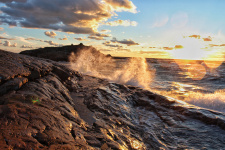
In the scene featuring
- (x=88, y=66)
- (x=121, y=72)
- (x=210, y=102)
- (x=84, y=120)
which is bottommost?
(x=210, y=102)

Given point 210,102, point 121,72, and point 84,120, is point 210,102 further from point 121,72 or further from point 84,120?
point 121,72

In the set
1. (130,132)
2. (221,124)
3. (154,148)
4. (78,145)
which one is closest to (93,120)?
(130,132)

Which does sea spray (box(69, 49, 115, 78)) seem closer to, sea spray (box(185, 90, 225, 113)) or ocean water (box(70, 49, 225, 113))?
ocean water (box(70, 49, 225, 113))

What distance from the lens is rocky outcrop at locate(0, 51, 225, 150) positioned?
174 cm

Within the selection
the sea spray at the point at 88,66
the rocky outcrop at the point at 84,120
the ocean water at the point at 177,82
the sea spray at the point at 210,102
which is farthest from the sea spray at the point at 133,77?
the rocky outcrop at the point at 84,120

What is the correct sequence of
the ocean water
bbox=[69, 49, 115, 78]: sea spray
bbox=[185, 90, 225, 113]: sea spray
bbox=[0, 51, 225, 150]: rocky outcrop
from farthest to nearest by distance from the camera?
bbox=[69, 49, 115, 78]: sea spray < the ocean water < bbox=[185, 90, 225, 113]: sea spray < bbox=[0, 51, 225, 150]: rocky outcrop

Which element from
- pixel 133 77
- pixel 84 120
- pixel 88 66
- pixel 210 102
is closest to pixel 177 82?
pixel 133 77

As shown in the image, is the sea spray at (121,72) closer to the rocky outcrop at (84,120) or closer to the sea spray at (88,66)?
the sea spray at (88,66)

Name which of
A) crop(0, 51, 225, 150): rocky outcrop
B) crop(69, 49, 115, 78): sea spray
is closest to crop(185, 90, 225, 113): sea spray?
crop(0, 51, 225, 150): rocky outcrop

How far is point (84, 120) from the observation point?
3.05 meters

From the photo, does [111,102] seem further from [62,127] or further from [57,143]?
[57,143]

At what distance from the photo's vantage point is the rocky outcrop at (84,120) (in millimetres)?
1744

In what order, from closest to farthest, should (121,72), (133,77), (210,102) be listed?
(210,102), (133,77), (121,72)

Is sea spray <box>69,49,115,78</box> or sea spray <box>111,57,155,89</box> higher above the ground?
sea spray <box>69,49,115,78</box>
